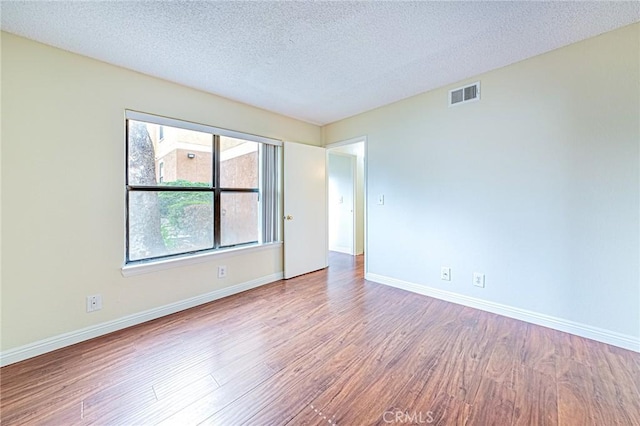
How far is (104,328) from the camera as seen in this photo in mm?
2195

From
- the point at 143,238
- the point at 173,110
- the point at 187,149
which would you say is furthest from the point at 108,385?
the point at 173,110

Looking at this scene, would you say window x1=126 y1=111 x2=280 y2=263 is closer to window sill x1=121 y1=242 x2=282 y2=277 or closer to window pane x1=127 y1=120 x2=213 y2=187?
window pane x1=127 y1=120 x2=213 y2=187

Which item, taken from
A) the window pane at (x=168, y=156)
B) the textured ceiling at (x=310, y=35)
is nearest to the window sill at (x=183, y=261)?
the window pane at (x=168, y=156)

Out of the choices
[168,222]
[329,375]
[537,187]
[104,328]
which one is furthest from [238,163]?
[537,187]

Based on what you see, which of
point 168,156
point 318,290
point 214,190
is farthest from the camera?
point 318,290

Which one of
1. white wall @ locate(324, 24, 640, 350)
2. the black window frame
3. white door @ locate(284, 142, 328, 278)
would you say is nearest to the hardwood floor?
white wall @ locate(324, 24, 640, 350)

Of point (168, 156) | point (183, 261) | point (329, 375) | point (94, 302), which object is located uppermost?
point (168, 156)

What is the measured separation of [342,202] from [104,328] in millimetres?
4233

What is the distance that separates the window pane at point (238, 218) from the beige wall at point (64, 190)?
769 millimetres

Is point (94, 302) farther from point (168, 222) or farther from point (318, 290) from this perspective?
point (318, 290)

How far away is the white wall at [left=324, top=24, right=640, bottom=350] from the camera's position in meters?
1.92

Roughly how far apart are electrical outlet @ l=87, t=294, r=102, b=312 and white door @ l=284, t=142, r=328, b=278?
201 centimetres

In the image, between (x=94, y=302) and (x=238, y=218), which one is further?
(x=238, y=218)

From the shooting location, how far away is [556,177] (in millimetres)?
2176
